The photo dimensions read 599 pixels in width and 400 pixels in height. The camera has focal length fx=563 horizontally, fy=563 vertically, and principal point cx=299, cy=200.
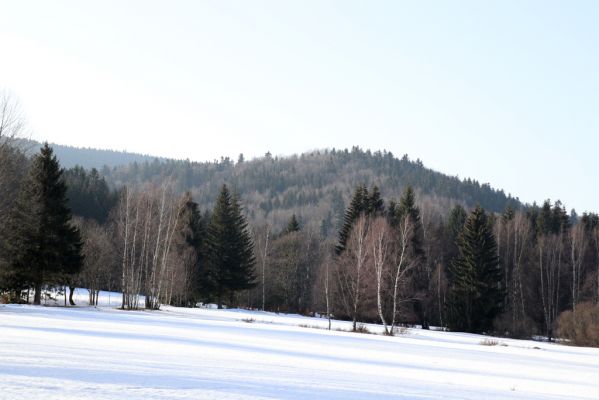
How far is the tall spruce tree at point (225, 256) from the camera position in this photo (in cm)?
6150

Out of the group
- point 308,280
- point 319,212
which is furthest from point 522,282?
point 319,212

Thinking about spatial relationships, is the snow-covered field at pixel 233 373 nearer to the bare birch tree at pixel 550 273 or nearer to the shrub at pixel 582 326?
the shrub at pixel 582 326

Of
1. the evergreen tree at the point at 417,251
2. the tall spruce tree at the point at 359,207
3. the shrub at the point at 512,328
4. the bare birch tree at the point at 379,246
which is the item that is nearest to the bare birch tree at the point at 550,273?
the shrub at the point at 512,328

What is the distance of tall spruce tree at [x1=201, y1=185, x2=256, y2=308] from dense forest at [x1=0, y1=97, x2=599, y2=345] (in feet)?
0.38

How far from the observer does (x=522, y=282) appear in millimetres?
64062

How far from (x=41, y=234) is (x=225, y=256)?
24.8m

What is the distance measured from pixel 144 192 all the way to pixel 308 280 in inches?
1318

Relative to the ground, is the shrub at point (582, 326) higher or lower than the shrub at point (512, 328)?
higher

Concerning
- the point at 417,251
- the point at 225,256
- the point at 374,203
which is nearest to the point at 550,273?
the point at 417,251

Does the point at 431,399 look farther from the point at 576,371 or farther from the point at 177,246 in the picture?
the point at 177,246

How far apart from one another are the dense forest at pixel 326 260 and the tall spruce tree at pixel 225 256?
117 mm

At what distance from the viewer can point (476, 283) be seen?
2180 inches

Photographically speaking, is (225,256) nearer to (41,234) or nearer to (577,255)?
(41,234)

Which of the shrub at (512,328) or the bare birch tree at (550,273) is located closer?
the shrub at (512,328)
